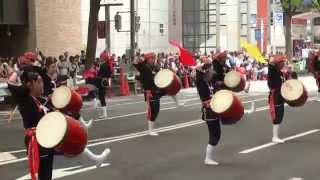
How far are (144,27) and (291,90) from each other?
3123 cm

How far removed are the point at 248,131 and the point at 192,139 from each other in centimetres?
186

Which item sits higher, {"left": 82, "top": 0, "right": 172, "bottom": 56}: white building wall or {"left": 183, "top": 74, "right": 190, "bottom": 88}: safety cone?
{"left": 82, "top": 0, "right": 172, "bottom": 56}: white building wall

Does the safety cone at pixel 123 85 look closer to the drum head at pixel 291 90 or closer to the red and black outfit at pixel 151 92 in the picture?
the red and black outfit at pixel 151 92

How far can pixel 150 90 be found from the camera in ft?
50.3

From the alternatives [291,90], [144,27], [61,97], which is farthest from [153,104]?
[144,27]

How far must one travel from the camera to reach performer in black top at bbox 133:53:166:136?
1523 cm

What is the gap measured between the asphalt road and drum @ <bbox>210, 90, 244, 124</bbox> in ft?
2.70

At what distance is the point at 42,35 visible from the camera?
32469mm

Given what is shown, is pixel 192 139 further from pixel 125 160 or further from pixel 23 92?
pixel 23 92

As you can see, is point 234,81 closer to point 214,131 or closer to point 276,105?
point 276,105

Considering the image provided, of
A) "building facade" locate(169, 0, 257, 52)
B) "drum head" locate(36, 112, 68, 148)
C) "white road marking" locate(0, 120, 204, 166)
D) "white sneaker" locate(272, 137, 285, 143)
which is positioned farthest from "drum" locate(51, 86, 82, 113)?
"building facade" locate(169, 0, 257, 52)

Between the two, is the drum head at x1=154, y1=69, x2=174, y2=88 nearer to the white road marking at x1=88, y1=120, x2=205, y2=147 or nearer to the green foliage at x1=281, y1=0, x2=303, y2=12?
the white road marking at x1=88, y1=120, x2=205, y2=147

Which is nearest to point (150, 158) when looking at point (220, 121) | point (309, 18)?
point (220, 121)

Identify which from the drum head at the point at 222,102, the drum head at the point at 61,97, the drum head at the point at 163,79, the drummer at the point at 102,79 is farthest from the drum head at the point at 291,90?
the drummer at the point at 102,79
